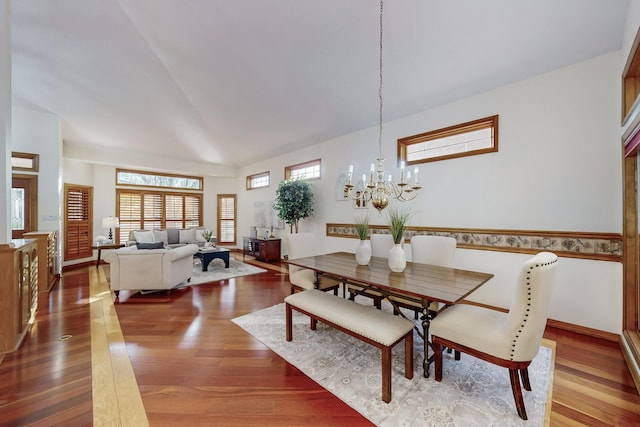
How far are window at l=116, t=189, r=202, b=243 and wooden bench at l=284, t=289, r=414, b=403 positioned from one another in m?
6.82

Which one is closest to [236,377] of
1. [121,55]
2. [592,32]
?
[592,32]

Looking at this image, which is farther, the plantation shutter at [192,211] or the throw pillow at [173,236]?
the plantation shutter at [192,211]

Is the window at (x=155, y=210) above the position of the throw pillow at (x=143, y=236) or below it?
above

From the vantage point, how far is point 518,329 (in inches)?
60.0

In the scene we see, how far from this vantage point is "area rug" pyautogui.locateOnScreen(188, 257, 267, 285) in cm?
475

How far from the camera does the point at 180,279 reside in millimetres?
4191

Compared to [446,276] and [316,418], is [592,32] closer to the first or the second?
[446,276]

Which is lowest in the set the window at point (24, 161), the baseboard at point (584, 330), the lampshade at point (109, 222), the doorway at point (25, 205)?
the baseboard at point (584, 330)

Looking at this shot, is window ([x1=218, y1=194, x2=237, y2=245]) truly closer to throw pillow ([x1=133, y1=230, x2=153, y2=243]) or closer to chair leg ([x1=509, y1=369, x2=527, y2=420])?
throw pillow ([x1=133, y1=230, x2=153, y2=243])

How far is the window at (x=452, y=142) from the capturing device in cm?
325

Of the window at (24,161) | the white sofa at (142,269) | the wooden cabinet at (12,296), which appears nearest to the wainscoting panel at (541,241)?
the white sofa at (142,269)

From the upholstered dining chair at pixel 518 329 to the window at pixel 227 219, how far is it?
7656 mm

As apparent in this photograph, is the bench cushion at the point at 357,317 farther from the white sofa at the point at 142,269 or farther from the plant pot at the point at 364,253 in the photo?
the white sofa at the point at 142,269

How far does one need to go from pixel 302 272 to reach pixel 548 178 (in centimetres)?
307
